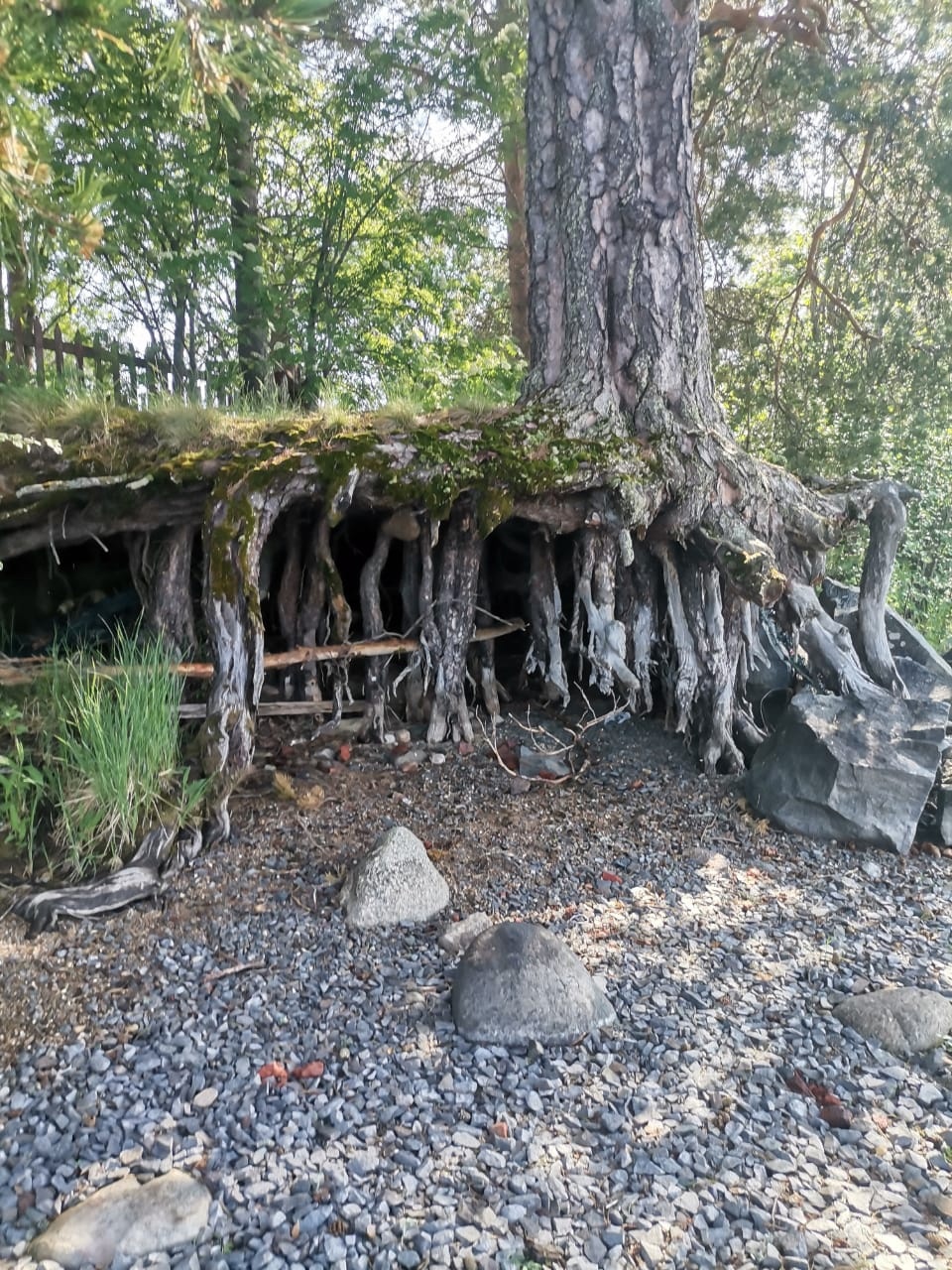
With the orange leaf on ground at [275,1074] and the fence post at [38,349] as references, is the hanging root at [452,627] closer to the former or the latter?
the orange leaf on ground at [275,1074]

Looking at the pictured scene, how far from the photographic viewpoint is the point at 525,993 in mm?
2695

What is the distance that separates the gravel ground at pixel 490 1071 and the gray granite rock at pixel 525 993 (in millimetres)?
66

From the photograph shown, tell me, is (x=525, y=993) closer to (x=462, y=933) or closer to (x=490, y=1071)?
(x=490, y=1071)

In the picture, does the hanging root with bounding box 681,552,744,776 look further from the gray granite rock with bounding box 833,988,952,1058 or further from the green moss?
the gray granite rock with bounding box 833,988,952,1058

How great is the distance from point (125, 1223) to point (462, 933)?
148 centimetres

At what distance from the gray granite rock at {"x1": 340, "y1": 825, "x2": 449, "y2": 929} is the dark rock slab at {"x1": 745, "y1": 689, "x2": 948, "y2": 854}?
6.54ft

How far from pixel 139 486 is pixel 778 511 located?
12.1 feet

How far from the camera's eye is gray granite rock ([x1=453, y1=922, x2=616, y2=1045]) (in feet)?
8.69

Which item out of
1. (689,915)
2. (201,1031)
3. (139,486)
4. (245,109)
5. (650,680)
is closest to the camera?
(201,1031)

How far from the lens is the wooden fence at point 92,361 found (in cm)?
670

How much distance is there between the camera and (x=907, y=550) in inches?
377

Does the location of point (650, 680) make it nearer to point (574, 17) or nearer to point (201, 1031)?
point (201, 1031)

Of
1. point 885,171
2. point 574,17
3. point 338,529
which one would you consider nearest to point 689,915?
point 338,529

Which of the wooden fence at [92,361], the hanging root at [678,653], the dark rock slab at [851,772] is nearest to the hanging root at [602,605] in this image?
the hanging root at [678,653]
